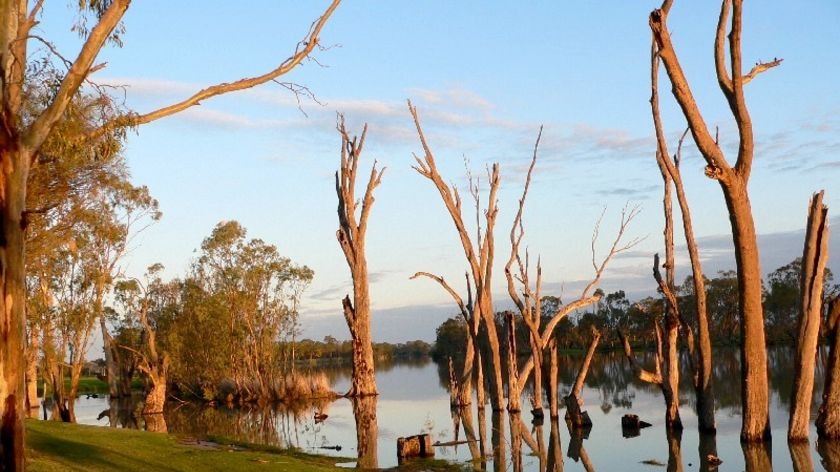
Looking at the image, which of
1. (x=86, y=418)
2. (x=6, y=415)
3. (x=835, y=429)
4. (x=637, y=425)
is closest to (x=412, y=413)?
(x=637, y=425)

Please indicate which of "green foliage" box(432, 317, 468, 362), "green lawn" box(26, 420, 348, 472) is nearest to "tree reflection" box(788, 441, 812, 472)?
"green lawn" box(26, 420, 348, 472)

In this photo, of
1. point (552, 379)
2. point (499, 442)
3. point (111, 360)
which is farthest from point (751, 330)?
point (111, 360)

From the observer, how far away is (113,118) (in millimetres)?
11195

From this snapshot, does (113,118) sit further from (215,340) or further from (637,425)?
(215,340)

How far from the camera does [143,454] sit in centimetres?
1753

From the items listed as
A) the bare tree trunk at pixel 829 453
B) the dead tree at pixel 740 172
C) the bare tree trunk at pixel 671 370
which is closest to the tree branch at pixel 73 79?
the dead tree at pixel 740 172

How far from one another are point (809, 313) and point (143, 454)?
12.1 metres

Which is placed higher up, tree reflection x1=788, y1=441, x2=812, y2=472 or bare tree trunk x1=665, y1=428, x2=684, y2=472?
tree reflection x1=788, y1=441, x2=812, y2=472

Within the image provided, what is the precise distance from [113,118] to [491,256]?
17.7m

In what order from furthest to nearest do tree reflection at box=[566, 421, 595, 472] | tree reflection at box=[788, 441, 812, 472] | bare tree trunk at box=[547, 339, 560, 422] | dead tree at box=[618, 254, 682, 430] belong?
bare tree trunk at box=[547, 339, 560, 422] → dead tree at box=[618, 254, 682, 430] → tree reflection at box=[566, 421, 595, 472] → tree reflection at box=[788, 441, 812, 472]

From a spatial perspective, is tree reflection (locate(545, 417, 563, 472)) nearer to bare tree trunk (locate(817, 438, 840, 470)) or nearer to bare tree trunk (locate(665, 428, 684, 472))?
bare tree trunk (locate(665, 428, 684, 472))

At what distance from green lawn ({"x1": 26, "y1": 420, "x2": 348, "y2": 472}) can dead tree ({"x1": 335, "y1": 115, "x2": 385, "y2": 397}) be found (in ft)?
64.0

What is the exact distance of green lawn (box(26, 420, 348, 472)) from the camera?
15648mm

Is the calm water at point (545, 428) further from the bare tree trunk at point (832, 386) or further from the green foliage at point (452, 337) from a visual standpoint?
the green foliage at point (452, 337)
